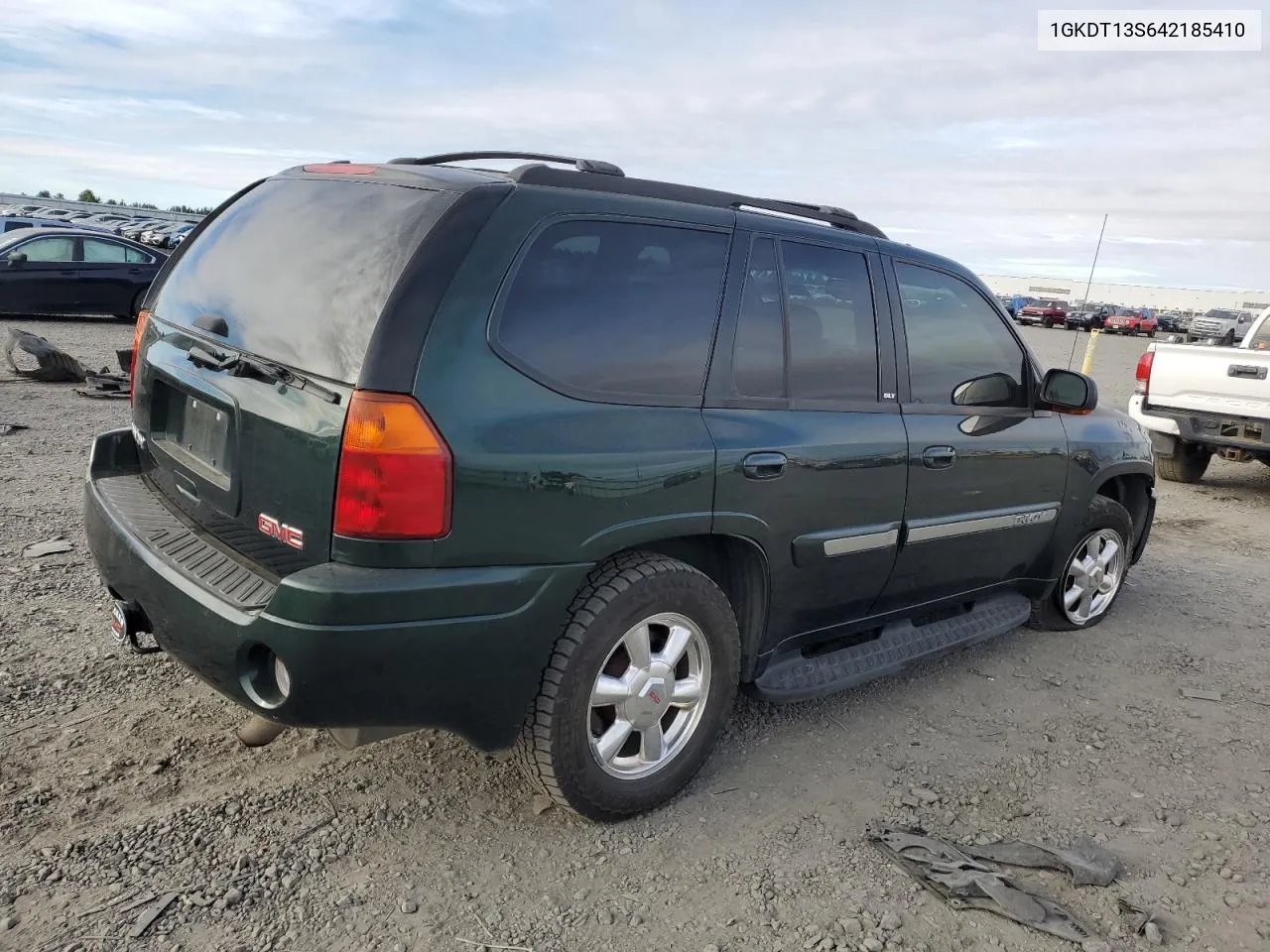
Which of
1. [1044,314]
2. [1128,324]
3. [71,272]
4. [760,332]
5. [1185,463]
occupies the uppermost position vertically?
[1128,324]

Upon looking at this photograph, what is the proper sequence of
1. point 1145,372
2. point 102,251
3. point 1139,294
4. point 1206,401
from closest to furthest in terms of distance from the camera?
point 1206,401, point 1145,372, point 102,251, point 1139,294

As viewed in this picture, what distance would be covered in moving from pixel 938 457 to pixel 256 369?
94.8 inches

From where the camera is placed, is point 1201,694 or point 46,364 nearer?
point 1201,694

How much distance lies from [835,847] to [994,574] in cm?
177

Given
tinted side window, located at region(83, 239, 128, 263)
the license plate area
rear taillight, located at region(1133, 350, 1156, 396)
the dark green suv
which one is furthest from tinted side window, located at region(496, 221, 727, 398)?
tinted side window, located at region(83, 239, 128, 263)

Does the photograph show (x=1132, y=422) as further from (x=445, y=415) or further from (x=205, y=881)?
(x=205, y=881)

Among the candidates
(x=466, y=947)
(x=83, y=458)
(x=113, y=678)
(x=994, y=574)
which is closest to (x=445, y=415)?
(x=466, y=947)

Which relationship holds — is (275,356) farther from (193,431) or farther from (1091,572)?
(1091,572)

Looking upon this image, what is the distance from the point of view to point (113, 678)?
3.60 meters

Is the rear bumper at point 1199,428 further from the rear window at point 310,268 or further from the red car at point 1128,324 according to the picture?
the red car at point 1128,324

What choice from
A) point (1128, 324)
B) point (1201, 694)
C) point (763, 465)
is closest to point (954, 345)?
point (763, 465)

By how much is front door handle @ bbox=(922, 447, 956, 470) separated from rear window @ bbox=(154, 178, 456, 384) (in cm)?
199

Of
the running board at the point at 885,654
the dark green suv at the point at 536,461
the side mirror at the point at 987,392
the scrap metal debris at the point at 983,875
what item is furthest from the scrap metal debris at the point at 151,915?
the side mirror at the point at 987,392

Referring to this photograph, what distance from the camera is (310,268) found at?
108 inches
